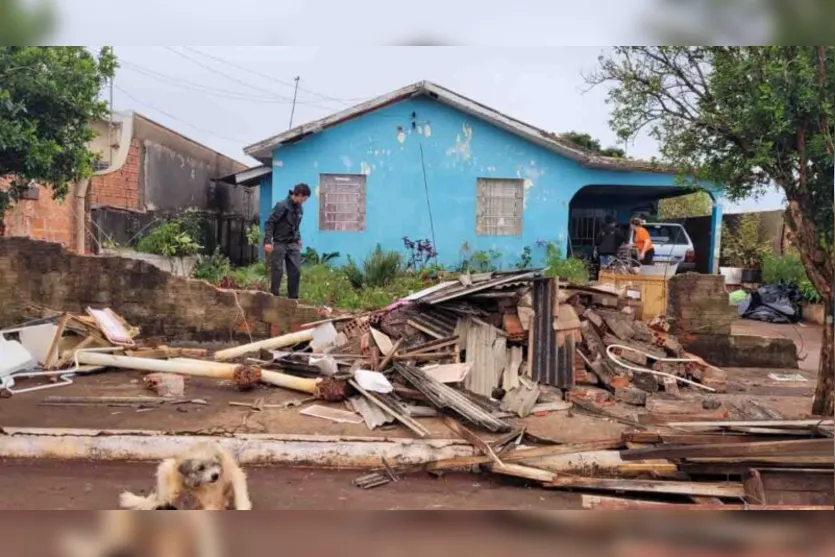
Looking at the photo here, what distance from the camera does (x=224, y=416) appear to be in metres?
5.82

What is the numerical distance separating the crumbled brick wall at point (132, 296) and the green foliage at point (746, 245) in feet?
28.5

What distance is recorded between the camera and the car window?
525 inches

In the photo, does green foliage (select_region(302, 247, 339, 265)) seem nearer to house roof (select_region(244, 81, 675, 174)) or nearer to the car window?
house roof (select_region(244, 81, 675, 174))

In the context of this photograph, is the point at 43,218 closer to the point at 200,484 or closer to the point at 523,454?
the point at 200,484

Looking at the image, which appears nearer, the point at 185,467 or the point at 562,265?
the point at 185,467

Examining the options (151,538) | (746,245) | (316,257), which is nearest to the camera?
(151,538)

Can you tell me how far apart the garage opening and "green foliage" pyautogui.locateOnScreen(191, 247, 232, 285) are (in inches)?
258

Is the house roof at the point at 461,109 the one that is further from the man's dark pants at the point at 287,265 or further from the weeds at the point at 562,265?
the man's dark pants at the point at 287,265

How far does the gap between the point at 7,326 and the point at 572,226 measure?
33.3 feet

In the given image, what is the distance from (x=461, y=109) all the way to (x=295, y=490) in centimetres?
919

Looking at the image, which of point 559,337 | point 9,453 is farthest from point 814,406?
point 9,453

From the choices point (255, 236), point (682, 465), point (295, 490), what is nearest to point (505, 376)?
point (682, 465)

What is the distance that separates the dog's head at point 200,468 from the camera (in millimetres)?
3785

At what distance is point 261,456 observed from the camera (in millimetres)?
5172
